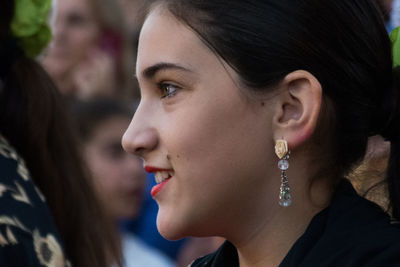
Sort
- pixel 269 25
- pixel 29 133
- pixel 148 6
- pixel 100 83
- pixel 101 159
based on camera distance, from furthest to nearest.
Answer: pixel 100 83 < pixel 101 159 < pixel 29 133 < pixel 148 6 < pixel 269 25

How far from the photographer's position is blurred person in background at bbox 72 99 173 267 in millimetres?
4422

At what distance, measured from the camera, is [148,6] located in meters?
2.13

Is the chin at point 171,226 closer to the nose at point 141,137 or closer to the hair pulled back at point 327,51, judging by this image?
the nose at point 141,137

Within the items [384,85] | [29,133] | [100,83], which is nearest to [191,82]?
[384,85]

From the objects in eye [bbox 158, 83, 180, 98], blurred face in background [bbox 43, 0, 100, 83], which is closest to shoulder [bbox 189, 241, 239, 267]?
eye [bbox 158, 83, 180, 98]

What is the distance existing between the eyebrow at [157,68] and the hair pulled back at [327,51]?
0.31 ft

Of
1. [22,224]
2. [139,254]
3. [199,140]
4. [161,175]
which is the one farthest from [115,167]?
[199,140]

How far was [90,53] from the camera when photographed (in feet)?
17.6

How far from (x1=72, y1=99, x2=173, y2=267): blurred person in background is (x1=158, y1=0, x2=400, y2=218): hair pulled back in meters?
2.47

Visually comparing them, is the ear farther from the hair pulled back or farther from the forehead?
the forehead

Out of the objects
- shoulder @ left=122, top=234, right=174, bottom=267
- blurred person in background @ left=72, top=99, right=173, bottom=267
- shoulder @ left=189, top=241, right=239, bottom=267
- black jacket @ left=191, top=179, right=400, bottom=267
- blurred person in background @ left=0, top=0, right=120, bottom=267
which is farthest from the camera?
blurred person in background @ left=72, top=99, right=173, bottom=267

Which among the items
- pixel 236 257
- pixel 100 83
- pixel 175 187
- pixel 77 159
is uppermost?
pixel 100 83

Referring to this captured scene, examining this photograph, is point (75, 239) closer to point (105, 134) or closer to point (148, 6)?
point (148, 6)

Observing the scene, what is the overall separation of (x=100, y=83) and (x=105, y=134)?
0.80m
